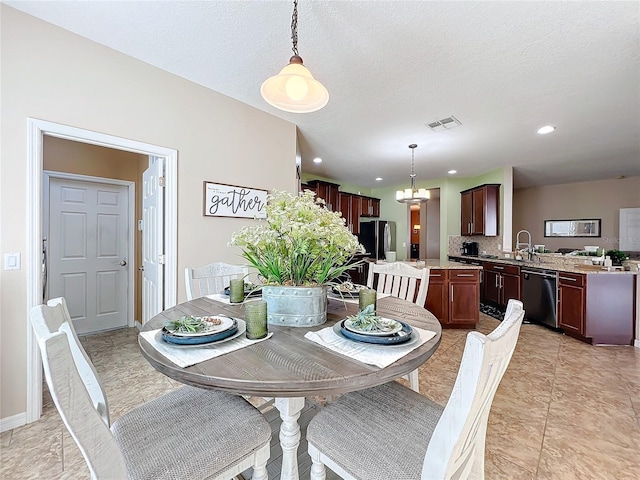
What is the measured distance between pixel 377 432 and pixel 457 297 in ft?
10.5

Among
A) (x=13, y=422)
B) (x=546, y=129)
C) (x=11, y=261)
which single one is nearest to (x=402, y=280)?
(x=11, y=261)

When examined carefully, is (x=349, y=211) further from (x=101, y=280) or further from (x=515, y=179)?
(x=101, y=280)

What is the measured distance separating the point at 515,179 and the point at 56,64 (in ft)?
24.3

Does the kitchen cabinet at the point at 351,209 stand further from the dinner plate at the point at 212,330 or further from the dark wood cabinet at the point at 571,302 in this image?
the dinner plate at the point at 212,330

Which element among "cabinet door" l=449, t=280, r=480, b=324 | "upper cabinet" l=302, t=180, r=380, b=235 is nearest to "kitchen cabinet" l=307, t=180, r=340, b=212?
"upper cabinet" l=302, t=180, r=380, b=235

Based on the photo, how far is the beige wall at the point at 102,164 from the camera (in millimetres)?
3080

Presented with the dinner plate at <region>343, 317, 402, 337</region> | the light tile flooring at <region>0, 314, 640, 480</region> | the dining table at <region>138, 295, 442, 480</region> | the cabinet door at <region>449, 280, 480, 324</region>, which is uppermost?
the dinner plate at <region>343, 317, 402, 337</region>

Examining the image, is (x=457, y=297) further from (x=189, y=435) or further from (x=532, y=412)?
(x=189, y=435)

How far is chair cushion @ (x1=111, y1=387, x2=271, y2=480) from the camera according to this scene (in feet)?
2.78

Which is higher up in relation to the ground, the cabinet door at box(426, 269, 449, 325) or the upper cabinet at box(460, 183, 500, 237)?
the upper cabinet at box(460, 183, 500, 237)

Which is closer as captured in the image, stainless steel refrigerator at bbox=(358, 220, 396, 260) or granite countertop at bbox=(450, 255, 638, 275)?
granite countertop at bbox=(450, 255, 638, 275)

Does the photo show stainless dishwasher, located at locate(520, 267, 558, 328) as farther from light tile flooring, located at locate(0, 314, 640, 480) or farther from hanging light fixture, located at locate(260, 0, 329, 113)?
hanging light fixture, located at locate(260, 0, 329, 113)

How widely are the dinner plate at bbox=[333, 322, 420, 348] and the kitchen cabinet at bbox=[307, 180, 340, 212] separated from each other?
4503mm

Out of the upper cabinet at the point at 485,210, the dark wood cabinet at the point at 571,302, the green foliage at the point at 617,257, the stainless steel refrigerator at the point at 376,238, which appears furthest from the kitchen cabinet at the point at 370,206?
the green foliage at the point at 617,257
